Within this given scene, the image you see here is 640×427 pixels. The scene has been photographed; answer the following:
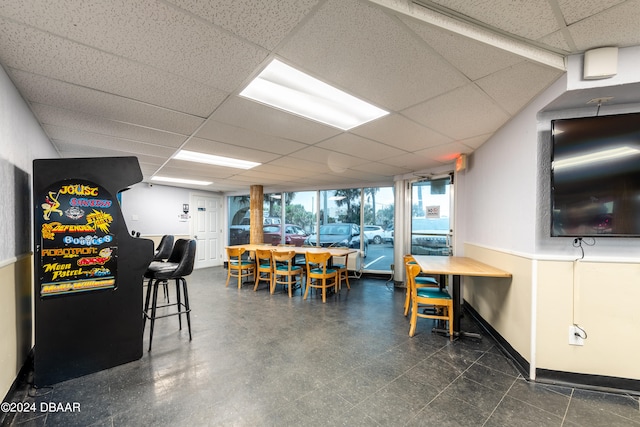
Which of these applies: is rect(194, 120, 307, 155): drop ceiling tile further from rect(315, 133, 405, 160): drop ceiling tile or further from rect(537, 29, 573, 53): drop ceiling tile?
rect(537, 29, 573, 53): drop ceiling tile

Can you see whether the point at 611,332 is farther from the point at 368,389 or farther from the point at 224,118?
the point at 224,118

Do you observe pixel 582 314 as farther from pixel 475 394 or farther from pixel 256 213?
pixel 256 213

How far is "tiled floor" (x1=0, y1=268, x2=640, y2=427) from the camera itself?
5.57ft

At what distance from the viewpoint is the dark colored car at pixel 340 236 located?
668 centimetres

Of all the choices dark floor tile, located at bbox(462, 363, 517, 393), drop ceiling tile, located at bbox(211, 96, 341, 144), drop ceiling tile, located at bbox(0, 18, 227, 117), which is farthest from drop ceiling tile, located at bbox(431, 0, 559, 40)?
dark floor tile, located at bbox(462, 363, 517, 393)

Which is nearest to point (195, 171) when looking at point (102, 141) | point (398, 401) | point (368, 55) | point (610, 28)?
point (102, 141)

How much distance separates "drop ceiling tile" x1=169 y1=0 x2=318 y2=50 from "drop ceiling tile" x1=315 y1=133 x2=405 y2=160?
1674 millimetres

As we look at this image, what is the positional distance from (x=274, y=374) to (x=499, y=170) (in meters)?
3.11

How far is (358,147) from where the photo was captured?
135 inches

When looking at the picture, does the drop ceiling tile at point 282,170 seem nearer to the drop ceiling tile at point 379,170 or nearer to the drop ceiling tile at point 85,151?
the drop ceiling tile at point 379,170

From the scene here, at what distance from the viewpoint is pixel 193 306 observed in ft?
13.2

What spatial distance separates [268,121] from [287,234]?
540 centimetres

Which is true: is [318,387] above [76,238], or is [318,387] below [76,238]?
below

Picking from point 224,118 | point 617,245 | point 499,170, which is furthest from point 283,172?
point 617,245
